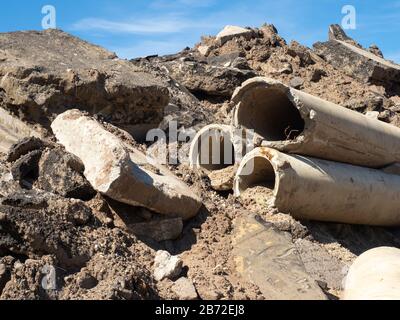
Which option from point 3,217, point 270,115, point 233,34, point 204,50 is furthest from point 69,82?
point 233,34

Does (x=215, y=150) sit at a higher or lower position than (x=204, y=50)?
lower

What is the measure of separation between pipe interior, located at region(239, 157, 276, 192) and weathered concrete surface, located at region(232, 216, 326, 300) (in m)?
0.90

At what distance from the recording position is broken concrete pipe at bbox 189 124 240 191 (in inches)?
264

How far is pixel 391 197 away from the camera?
6.83 meters

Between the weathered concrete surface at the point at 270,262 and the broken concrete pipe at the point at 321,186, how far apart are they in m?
0.61

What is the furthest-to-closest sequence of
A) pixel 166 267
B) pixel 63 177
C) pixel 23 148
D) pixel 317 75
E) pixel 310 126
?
pixel 317 75
pixel 310 126
pixel 23 148
pixel 63 177
pixel 166 267

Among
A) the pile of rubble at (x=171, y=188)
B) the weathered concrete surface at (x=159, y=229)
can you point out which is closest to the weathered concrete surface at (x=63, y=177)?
the pile of rubble at (x=171, y=188)

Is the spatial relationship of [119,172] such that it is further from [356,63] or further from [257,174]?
[356,63]

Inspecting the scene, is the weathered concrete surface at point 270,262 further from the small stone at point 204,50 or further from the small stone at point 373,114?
the small stone at point 204,50

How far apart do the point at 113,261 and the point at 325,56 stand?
30.9ft

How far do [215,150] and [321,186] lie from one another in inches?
57.6

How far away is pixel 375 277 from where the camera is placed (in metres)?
4.02

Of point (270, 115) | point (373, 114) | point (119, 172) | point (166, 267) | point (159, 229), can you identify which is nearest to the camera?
point (166, 267)
